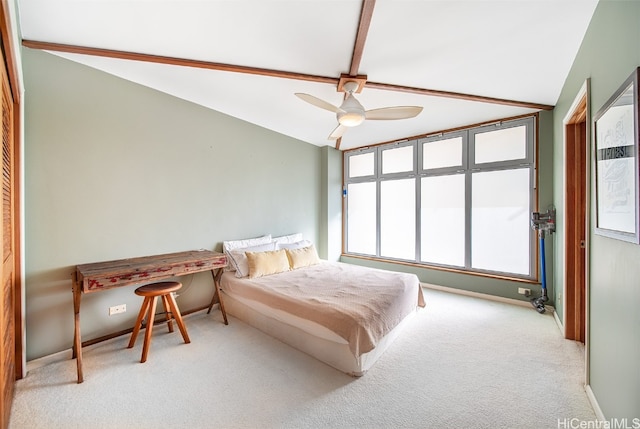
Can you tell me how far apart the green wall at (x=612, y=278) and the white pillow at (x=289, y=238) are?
3.60 metres

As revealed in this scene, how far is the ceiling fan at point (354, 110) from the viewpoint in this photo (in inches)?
102

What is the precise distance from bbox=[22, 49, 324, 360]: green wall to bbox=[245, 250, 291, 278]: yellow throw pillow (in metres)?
0.65

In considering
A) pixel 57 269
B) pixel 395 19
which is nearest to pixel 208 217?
pixel 57 269

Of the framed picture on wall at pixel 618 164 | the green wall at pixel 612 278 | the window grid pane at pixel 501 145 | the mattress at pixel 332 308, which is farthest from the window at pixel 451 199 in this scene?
the framed picture on wall at pixel 618 164

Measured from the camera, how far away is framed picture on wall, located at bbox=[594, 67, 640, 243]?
4.18 ft

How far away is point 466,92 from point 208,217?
3.57 meters

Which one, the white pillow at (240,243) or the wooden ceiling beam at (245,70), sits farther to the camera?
the white pillow at (240,243)

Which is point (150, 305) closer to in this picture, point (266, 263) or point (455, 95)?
point (266, 263)

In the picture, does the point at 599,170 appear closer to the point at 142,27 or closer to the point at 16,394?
the point at 142,27

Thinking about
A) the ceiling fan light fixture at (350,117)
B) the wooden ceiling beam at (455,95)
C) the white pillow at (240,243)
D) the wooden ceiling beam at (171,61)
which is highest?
the wooden ceiling beam at (171,61)

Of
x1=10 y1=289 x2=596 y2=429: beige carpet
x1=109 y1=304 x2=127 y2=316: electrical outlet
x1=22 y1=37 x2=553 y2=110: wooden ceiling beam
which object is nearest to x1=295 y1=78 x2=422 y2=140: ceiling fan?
x1=22 y1=37 x2=553 y2=110: wooden ceiling beam

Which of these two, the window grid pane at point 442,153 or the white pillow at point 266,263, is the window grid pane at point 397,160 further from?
the white pillow at point 266,263

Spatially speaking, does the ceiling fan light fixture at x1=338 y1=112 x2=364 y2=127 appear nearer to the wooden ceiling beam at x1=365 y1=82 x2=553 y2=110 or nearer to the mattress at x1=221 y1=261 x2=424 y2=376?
the wooden ceiling beam at x1=365 y1=82 x2=553 y2=110

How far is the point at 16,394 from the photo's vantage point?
6.43 ft
